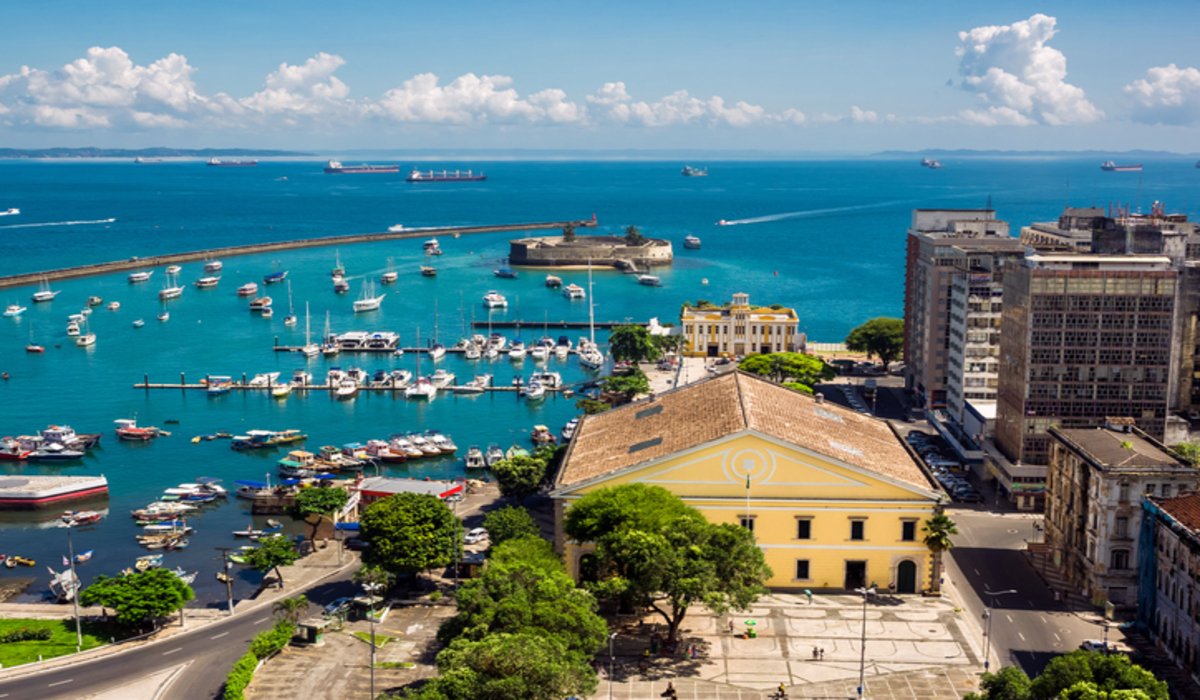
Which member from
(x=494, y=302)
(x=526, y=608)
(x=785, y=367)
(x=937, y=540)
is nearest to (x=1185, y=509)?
(x=937, y=540)

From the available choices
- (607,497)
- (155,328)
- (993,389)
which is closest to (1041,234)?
(993,389)

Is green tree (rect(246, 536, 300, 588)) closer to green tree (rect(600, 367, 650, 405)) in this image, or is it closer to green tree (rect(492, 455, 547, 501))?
green tree (rect(492, 455, 547, 501))

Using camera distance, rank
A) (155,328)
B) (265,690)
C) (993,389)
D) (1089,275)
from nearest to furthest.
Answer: (265,690)
(1089,275)
(993,389)
(155,328)

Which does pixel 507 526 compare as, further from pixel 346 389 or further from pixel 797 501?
pixel 346 389

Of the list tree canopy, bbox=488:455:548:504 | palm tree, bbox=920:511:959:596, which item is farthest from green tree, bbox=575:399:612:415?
palm tree, bbox=920:511:959:596

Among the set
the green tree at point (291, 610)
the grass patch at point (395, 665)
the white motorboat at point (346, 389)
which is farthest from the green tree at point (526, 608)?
the white motorboat at point (346, 389)

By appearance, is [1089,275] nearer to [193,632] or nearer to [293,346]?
[193,632]
